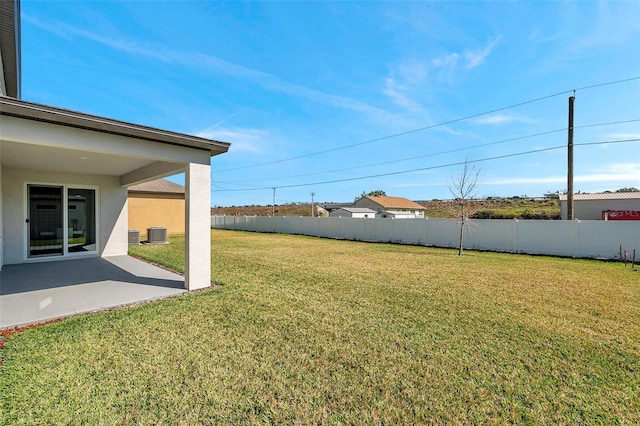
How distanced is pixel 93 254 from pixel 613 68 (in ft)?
69.6

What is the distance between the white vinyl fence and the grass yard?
6826 millimetres

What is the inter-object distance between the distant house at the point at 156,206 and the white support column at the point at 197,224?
13413 mm

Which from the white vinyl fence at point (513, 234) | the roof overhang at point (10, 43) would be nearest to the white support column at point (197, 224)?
the roof overhang at point (10, 43)

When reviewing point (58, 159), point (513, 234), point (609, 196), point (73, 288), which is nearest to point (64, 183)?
point (58, 159)

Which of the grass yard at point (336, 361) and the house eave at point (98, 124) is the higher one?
the house eave at point (98, 124)

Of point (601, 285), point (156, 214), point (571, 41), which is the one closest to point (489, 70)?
point (571, 41)

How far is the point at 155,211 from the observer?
1789 centimetres

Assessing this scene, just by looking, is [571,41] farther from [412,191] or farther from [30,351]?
[412,191]

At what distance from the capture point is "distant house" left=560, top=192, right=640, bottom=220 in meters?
19.1

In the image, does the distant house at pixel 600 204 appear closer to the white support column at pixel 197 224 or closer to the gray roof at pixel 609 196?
the gray roof at pixel 609 196

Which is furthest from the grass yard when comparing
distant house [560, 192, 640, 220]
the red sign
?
distant house [560, 192, 640, 220]

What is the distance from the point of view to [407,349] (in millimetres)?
3430

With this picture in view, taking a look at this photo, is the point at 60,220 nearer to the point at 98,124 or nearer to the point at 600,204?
the point at 98,124

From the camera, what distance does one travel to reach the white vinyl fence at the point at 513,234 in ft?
35.3
